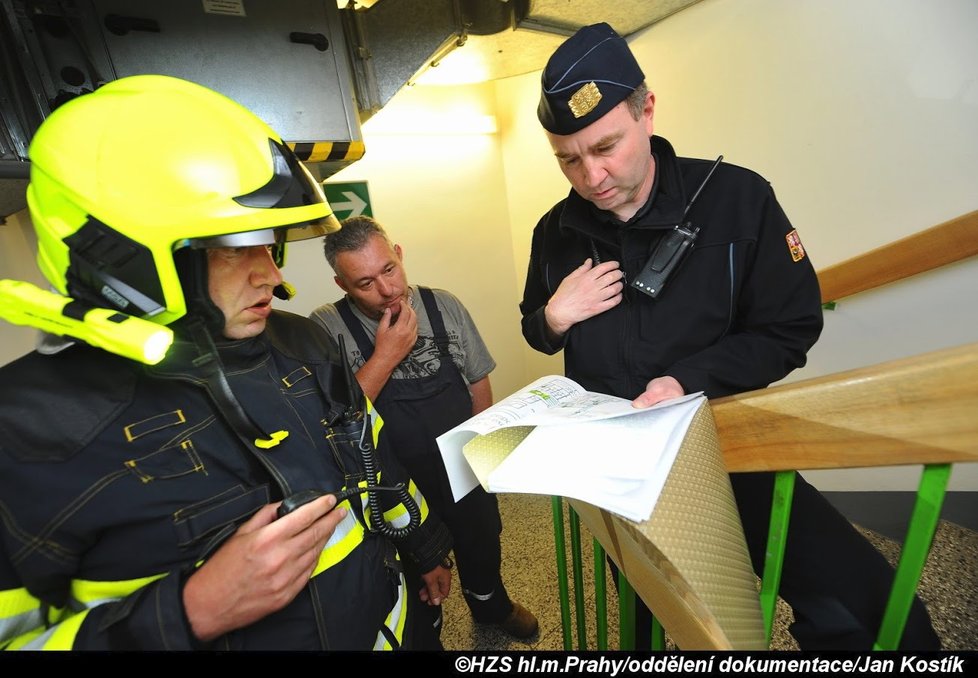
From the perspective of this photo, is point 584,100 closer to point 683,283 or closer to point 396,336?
point 683,283

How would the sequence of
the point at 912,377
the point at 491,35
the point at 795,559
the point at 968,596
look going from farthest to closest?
the point at 491,35 → the point at 968,596 → the point at 795,559 → the point at 912,377

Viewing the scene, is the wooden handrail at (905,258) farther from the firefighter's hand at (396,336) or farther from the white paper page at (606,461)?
the firefighter's hand at (396,336)

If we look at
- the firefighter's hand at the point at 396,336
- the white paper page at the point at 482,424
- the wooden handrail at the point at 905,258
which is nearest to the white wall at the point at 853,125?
the wooden handrail at the point at 905,258

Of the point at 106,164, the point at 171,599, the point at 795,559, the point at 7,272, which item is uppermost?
the point at 106,164

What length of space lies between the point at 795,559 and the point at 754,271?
2.18 feet

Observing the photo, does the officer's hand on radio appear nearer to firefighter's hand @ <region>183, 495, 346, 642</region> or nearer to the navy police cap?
the navy police cap

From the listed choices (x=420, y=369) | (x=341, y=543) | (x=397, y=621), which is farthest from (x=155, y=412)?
(x=420, y=369)

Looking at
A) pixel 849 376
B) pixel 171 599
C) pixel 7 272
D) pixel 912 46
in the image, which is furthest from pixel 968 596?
pixel 7 272

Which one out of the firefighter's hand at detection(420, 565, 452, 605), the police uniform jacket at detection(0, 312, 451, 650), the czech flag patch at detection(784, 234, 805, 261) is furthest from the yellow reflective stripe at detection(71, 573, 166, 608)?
the czech flag patch at detection(784, 234, 805, 261)

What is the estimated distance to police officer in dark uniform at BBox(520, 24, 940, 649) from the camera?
906mm

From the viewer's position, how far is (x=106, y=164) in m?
0.64

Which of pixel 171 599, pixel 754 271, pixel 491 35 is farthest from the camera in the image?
pixel 491 35

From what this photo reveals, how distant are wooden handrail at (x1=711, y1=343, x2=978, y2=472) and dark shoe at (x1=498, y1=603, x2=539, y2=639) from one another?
1.61 m
